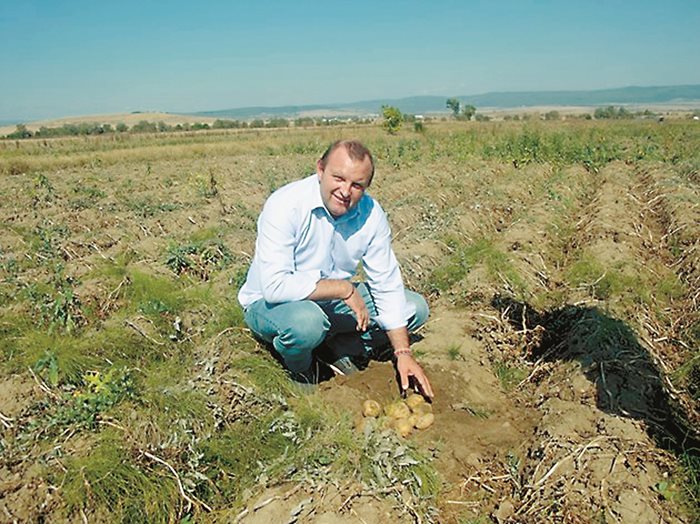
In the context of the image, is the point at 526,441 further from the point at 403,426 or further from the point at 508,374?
the point at 508,374

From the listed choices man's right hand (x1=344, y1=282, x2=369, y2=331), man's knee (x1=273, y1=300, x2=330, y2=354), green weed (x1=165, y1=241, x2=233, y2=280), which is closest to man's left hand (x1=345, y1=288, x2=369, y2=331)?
man's right hand (x1=344, y1=282, x2=369, y2=331)

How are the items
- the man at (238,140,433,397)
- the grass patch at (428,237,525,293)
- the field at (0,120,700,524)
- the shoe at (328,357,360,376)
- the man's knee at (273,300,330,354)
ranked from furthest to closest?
the grass patch at (428,237,525,293), the shoe at (328,357,360,376), the man's knee at (273,300,330,354), the man at (238,140,433,397), the field at (0,120,700,524)

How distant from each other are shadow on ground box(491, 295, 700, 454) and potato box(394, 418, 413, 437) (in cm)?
133

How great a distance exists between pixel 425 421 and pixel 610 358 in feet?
5.47

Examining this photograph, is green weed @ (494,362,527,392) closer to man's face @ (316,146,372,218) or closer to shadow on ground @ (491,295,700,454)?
shadow on ground @ (491,295,700,454)

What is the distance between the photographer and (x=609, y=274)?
19.1 feet

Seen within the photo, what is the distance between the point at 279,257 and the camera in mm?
3383

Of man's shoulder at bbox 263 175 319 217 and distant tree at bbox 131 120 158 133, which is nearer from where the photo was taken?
man's shoulder at bbox 263 175 319 217

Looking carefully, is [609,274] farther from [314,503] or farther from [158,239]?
[158,239]

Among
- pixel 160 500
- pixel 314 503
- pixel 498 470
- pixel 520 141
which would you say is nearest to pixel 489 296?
pixel 498 470

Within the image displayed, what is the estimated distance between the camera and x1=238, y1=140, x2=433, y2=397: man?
10.8 feet

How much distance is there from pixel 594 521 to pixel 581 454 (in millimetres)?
423

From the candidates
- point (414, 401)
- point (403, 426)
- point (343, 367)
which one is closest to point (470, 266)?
point (343, 367)

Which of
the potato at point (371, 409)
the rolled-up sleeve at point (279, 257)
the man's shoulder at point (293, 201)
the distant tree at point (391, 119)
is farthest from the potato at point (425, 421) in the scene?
the distant tree at point (391, 119)
